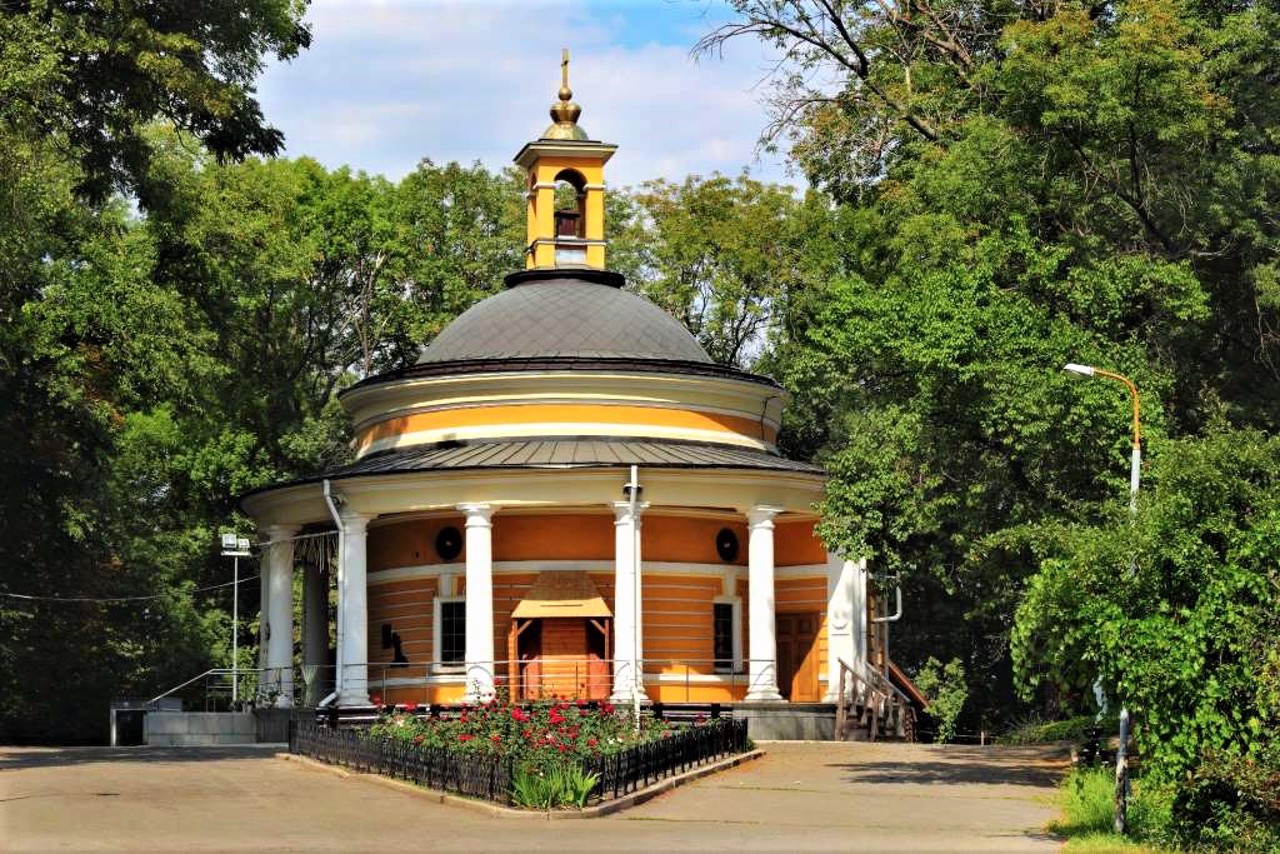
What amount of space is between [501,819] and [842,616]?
20928 mm

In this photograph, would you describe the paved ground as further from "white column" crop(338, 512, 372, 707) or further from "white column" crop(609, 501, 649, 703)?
"white column" crop(338, 512, 372, 707)

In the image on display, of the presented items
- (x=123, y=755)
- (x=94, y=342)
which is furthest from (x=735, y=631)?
(x=94, y=342)

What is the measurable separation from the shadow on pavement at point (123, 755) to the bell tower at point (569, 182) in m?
14.8

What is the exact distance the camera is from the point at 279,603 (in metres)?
43.4

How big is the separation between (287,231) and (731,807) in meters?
38.2

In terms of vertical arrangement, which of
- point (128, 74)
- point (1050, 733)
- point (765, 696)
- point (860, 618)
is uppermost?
point (128, 74)

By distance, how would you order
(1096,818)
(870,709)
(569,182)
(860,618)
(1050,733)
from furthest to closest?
(569,182)
(860,618)
(870,709)
(1050,733)
(1096,818)

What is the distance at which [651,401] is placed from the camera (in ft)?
138

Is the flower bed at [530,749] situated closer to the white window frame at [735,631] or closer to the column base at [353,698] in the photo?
the column base at [353,698]

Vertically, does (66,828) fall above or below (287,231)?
below

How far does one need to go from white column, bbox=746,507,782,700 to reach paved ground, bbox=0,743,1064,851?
25.1 ft

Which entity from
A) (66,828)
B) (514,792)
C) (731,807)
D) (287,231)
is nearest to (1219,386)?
(731,807)

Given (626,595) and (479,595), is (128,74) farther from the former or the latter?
(626,595)

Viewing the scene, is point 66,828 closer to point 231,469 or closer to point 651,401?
point 651,401
